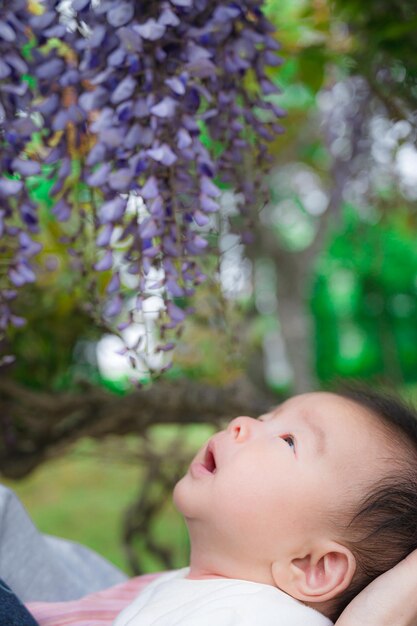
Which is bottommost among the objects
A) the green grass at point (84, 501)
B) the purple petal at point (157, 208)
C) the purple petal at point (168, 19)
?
the green grass at point (84, 501)

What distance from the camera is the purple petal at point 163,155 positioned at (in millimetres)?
927

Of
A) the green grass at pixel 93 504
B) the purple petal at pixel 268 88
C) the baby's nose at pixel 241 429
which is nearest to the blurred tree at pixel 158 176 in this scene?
the purple petal at pixel 268 88

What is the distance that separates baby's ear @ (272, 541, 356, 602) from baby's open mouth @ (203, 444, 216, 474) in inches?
6.1

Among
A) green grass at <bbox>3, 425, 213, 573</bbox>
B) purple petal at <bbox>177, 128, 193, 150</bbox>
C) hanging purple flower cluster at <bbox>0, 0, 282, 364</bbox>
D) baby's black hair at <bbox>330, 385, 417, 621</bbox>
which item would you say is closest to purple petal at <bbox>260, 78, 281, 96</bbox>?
hanging purple flower cluster at <bbox>0, 0, 282, 364</bbox>

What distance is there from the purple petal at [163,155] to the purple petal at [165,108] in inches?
1.6

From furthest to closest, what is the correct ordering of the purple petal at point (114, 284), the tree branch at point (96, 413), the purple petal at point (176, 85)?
the tree branch at point (96, 413)
the purple petal at point (114, 284)
the purple petal at point (176, 85)

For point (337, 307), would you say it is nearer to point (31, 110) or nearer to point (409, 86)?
point (409, 86)

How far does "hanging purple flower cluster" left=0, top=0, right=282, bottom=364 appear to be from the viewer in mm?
954

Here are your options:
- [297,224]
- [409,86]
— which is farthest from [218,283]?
[297,224]

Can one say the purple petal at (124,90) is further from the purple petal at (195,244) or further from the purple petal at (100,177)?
the purple petal at (195,244)

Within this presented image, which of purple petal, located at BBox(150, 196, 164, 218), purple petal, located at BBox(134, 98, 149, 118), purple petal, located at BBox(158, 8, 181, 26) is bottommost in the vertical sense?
purple petal, located at BBox(150, 196, 164, 218)

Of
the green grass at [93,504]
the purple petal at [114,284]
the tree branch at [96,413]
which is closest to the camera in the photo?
the purple petal at [114,284]

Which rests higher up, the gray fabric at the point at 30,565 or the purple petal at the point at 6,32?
the purple petal at the point at 6,32

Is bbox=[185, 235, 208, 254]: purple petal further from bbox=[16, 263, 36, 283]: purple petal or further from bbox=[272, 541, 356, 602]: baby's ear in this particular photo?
bbox=[272, 541, 356, 602]: baby's ear
